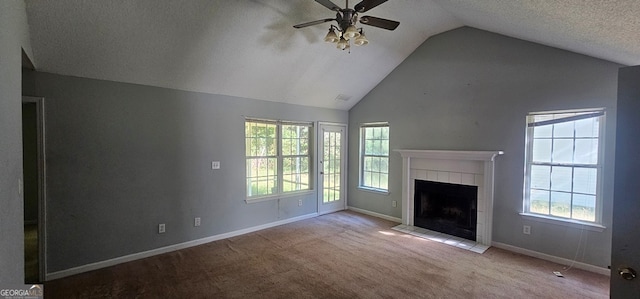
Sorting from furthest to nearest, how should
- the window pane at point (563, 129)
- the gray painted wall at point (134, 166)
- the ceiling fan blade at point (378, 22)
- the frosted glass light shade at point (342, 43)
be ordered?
1. the window pane at point (563, 129)
2. the gray painted wall at point (134, 166)
3. the frosted glass light shade at point (342, 43)
4. the ceiling fan blade at point (378, 22)

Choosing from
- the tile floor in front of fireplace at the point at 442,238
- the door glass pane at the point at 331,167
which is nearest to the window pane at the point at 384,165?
the door glass pane at the point at 331,167

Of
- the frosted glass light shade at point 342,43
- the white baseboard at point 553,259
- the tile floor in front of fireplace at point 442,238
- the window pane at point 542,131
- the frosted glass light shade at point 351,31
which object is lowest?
the tile floor in front of fireplace at point 442,238

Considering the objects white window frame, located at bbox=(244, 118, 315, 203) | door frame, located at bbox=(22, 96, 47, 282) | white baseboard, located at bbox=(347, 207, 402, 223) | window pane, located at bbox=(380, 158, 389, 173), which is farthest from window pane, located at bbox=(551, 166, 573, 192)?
door frame, located at bbox=(22, 96, 47, 282)

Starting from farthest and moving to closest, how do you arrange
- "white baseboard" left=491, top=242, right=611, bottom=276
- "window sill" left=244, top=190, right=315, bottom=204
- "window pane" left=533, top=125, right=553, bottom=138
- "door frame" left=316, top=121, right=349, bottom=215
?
"door frame" left=316, top=121, right=349, bottom=215 < "window sill" left=244, top=190, right=315, bottom=204 < "window pane" left=533, top=125, right=553, bottom=138 < "white baseboard" left=491, top=242, right=611, bottom=276

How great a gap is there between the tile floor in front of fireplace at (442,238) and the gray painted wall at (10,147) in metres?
4.50

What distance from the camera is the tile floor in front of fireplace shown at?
3.95 meters

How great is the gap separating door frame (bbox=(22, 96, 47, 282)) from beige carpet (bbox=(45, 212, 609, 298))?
0.29 metres

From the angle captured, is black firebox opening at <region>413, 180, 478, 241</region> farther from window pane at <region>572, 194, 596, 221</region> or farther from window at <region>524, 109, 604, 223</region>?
window pane at <region>572, 194, 596, 221</region>

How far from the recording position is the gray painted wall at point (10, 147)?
1404 mm

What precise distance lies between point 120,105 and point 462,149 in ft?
16.1

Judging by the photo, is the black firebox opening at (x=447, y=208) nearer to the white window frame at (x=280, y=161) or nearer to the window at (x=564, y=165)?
the window at (x=564, y=165)

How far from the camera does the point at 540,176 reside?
3.71m

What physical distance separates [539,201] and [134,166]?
5.42m

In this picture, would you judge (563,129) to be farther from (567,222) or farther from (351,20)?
(351,20)
